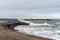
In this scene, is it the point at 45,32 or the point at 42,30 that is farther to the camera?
the point at 42,30

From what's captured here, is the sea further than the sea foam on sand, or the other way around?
the sea

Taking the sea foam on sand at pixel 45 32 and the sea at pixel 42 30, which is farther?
the sea at pixel 42 30

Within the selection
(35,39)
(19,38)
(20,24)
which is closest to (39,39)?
(35,39)

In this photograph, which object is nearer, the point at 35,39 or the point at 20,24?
the point at 35,39

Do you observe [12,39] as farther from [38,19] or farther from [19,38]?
[38,19]

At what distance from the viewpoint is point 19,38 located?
9680 mm

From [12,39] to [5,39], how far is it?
33 centimetres

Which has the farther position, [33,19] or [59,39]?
[33,19]

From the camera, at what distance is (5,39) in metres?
9.29

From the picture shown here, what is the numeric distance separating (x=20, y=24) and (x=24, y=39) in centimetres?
1643

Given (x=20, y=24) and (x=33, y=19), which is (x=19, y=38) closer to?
(x=20, y=24)

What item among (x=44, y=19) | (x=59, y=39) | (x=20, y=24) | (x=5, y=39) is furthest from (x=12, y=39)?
(x=44, y=19)

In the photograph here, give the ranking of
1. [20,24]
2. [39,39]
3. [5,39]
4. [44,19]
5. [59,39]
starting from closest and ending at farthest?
[5,39] < [39,39] < [59,39] < [20,24] < [44,19]

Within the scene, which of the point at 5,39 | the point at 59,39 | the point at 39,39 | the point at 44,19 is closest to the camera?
the point at 5,39
